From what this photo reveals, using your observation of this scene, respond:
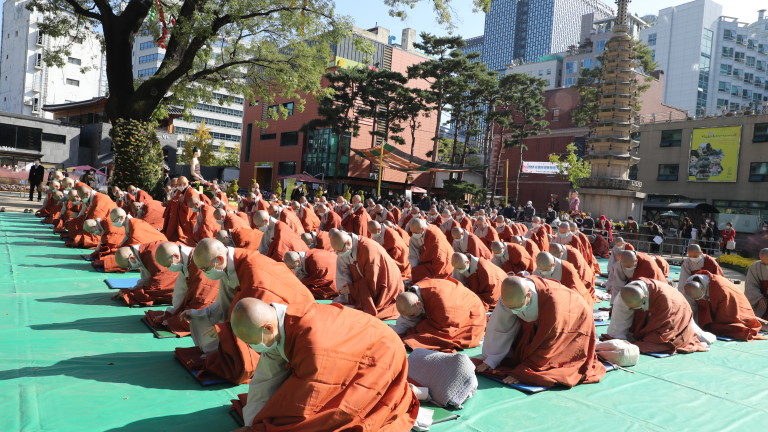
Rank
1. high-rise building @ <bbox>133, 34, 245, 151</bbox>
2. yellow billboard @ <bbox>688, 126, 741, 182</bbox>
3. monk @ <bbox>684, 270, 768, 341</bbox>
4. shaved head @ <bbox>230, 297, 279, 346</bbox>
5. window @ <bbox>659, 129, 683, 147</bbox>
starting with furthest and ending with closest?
high-rise building @ <bbox>133, 34, 245, 151</bbox>
window @ <bbox>659, 129, 683, 147</bbox>
yellow billboard @ <bbox>688, 126, 741, 182</bbox>
monk @ <bbox>684, 270, 768, 341</bbox>
shaved head @ <bbox>230, 297, 279, 346</bbox>

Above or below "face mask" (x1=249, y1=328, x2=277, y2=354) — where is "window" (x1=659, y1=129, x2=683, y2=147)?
above

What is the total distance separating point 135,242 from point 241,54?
10.8 metres

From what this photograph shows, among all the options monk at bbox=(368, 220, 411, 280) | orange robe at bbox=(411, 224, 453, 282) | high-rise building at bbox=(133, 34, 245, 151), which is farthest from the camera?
high-rise building at bbox=(133, 34, 245, 151)

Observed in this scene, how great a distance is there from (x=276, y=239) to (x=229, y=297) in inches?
149

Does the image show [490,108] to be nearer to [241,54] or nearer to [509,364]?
[241,54]

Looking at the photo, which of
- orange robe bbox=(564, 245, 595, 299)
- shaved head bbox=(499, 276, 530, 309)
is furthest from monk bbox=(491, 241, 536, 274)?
shaved head bbox=(499, 276, 530, 309)

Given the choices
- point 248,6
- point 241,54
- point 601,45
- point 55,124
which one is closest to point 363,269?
point 248,6

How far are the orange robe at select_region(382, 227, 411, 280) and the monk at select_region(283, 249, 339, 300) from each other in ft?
4.69

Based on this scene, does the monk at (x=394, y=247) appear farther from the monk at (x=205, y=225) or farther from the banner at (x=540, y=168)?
the banner at (x=540, y=168)

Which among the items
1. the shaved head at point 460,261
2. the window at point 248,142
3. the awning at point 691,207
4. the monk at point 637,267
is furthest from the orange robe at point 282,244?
the window at point 248,142

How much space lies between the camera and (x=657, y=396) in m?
4.79

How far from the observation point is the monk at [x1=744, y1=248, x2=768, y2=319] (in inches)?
329

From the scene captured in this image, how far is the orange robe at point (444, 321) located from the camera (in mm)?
5578

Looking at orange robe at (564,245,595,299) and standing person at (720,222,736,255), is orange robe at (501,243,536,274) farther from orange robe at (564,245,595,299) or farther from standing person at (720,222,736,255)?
standing person at (720,222,736,255)
